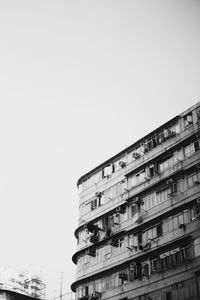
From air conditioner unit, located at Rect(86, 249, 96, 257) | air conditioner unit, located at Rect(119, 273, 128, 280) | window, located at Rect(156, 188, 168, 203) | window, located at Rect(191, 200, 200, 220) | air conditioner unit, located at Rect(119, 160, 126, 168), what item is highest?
air conditioner unit, located at Rect(119, 160, 126, 168)

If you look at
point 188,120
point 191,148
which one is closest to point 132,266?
point 191,148

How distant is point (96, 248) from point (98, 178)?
572 centimetres

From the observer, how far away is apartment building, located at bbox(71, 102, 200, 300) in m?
24.3

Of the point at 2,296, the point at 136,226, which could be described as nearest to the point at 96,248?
the point at 136,226

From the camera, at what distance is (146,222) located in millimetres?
27141

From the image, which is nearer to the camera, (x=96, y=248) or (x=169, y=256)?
(x=169, y=256)

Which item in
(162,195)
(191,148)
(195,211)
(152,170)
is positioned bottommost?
(195,211)

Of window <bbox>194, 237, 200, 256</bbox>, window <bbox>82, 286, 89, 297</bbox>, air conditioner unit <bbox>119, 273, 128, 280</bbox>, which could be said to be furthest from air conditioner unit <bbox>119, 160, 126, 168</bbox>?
window <bbox>194, 237, 200, 256</bbox>

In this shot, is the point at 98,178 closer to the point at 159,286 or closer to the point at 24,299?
the point at 159,286

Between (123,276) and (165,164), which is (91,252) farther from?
(165,164)

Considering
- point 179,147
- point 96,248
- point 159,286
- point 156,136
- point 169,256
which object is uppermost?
point 156,136

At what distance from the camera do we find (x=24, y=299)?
43.8 metres

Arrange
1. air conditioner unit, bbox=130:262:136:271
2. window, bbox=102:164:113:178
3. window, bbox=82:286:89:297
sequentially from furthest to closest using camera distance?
window, bbox=102:164:113:178 → window, bbox=82:286:89:297 → air conditioner unit, bbox=130:262:136:271

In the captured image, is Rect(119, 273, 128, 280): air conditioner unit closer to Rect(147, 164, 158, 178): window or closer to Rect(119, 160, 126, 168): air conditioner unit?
Rect(147, 164, 158, 178): window
